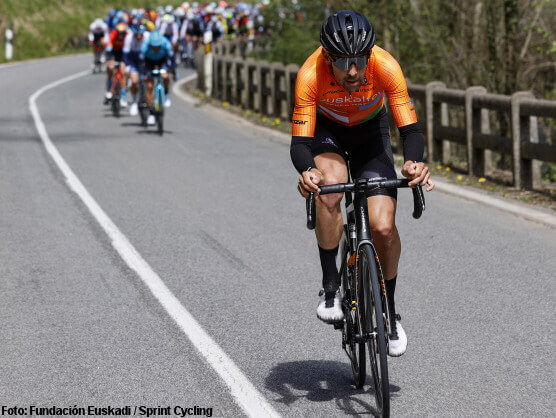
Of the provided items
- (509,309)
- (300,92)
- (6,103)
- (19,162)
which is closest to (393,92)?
(300,92)

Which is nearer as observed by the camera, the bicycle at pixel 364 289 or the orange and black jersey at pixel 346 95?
the bicycle at pixel 364 289

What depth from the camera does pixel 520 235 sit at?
30.6ft

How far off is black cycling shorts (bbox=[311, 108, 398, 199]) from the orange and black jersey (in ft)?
0.53

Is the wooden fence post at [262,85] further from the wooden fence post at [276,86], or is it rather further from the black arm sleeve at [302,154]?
the black arm sleeve at [302,154]

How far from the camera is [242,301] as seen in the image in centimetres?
705

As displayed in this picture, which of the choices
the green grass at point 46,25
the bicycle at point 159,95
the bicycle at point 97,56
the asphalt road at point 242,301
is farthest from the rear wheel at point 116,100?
the green grass at point 46,25

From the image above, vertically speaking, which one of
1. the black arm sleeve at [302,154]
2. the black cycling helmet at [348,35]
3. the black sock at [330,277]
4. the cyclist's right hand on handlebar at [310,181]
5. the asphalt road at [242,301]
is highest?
the black cycling helmet at [348,35]

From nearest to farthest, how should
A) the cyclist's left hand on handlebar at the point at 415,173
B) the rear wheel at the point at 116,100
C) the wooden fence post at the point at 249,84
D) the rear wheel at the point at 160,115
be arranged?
the cyclist's left hand on handlebar at the point at 415,173
the rear wheel at the point at 160,115
the rear wheel at the point at 116,100
the wooden fence post at the point at 249,84

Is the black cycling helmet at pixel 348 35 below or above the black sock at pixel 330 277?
above

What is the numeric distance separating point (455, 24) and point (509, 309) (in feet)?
38.6

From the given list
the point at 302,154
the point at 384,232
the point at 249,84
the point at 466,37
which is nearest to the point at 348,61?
the point at 302,154

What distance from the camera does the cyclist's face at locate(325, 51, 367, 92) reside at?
4.76 meters

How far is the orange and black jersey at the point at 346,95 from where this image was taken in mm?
4926

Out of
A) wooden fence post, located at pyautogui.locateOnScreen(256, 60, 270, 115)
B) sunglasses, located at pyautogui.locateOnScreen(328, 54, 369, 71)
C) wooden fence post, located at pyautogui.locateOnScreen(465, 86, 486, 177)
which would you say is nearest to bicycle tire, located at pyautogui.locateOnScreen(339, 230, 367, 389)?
sunglasses, located at pyautogui.locateOnScreen(328, 54, 369, 71)
